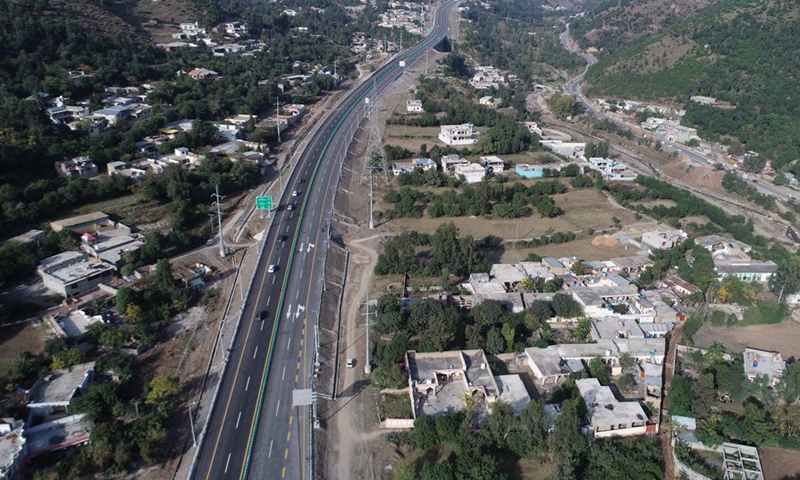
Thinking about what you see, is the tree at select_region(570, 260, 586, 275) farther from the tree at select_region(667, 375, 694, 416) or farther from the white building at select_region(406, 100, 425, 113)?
the white building at select_region(406, 100, 425, 113)

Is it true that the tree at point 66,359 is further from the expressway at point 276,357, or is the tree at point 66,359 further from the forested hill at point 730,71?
the forested hill at point 730,71

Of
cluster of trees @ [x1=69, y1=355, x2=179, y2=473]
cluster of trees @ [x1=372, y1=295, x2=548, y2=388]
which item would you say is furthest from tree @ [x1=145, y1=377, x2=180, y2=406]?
cluster of trees @ [x1=372, y1=295, x2=548, y2=388]

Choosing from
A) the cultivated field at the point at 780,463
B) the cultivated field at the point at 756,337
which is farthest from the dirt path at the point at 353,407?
the cultivated field at the point at 756,337

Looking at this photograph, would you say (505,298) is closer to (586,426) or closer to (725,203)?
(586,426)

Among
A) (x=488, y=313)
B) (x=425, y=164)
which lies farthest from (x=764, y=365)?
(x=425, y=164)

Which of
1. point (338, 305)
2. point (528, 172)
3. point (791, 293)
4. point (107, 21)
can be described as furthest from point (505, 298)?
point (107, 21)

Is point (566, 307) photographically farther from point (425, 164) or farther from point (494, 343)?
point (425, 164)
